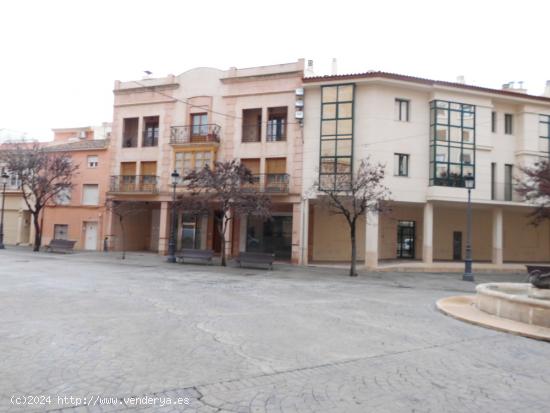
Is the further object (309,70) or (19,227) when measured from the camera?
(19,227)

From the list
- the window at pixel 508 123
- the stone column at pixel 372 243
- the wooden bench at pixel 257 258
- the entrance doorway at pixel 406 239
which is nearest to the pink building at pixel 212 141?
the wooden bench at pixel 257 258

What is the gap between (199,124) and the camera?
27844 mm

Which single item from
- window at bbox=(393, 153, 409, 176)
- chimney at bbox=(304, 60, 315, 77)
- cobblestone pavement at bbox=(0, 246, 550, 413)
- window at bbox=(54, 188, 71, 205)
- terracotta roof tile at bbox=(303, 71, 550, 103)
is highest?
chimney at bbox=(304, 60, 315, 77)

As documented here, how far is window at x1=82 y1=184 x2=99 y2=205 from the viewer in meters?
30.4

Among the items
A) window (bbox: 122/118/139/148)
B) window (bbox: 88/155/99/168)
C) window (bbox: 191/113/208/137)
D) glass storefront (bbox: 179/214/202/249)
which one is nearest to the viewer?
window (bbox: 191/113/208/137)

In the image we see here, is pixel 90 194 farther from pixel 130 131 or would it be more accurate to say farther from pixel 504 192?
pixel 504 192

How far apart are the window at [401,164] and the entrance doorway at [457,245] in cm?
841

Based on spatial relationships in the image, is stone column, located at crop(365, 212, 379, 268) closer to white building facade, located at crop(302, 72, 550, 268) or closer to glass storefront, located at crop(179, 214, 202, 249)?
white building facade, located at crop(302, 72, 550, 268)

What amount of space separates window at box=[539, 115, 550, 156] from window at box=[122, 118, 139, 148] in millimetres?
26443

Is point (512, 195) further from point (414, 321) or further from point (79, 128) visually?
point (79, 128)

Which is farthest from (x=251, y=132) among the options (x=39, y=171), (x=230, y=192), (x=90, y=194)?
(x=39, y=171)

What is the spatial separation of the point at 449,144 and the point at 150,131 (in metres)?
19.6

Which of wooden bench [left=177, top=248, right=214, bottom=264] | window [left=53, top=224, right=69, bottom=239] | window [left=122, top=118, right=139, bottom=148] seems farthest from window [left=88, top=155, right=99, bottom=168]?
wooden bench [left=177, top=248, right=214, bottom=264]

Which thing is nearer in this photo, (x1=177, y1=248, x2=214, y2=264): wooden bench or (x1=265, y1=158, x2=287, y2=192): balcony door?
(x1=177, y1=248, x2=214, y2=264): wooden bench
